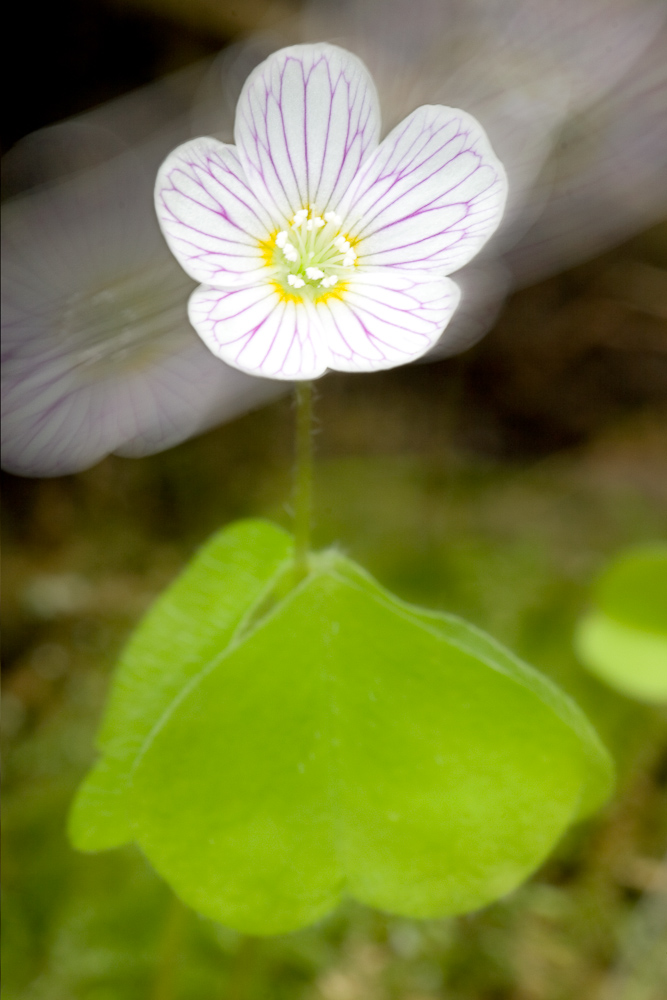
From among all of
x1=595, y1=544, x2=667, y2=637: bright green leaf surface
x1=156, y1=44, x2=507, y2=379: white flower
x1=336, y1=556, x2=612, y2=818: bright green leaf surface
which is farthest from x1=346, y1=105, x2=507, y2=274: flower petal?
x1=595, y1=544, x2=667, y2=637: bright green leaf surface

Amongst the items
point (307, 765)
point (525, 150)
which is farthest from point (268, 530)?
point (525, 150)

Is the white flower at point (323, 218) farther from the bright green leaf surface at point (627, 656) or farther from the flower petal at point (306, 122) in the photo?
the bright green leaf surface at point (627, 656)

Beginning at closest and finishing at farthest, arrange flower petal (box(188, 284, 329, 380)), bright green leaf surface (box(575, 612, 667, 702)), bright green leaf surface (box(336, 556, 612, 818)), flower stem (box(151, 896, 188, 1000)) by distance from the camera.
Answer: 1. flower petal (box(188, 284, 329, 380))
2. bright green leaf surface (box(336, 556, 612, 818))
3. flower stem (box(151, 896, 188, 1000))
4. bright green leaf surface (box(575, 612, 667, 702))

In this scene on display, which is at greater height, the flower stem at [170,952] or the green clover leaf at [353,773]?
the green clover leaf at [353,773]

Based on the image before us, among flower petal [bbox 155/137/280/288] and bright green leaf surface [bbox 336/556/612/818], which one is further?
bright green leaf surface [bbox 336/556/612/818]

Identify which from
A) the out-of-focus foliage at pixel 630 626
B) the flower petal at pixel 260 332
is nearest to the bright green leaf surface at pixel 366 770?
the flower petal at pixel 260 332

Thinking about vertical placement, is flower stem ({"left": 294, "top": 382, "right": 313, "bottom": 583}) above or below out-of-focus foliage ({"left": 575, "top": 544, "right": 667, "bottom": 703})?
above

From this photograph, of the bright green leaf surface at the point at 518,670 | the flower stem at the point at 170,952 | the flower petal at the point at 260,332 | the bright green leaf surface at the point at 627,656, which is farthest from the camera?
the bright green leaf surface at the point at 627,656

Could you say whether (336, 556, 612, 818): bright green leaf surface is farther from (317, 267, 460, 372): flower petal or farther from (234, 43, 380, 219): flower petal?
(234, 43, 380, 219): flower petal
